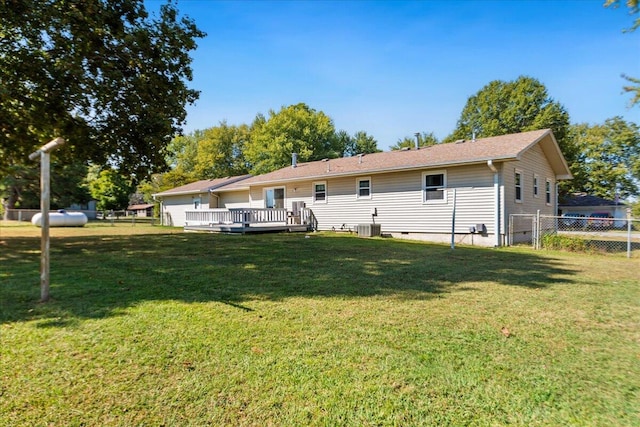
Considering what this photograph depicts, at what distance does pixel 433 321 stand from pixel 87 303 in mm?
4040

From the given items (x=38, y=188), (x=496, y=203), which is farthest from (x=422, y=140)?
(x=38, y=188)

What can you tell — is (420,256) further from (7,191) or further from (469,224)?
(7,191)

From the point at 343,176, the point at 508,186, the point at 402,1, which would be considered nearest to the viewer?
the point at 402,1

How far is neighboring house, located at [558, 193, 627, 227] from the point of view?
30480 millimetres

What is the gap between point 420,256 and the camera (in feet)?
27.6

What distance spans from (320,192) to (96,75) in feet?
33.3

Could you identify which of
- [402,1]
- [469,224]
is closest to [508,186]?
[469,224]

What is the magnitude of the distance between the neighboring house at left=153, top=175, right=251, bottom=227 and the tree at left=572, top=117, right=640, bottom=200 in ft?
103

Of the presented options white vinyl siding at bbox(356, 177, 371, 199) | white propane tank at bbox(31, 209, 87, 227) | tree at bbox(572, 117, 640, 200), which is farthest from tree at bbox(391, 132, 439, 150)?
white propane tank at bbox(31, 209, 87, 227)

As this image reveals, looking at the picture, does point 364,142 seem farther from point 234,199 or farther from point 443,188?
point 443,188

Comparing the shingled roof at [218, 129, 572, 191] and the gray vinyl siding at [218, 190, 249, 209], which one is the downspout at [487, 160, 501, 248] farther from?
the gray vinyl siding at [218, 190, 249, 209]

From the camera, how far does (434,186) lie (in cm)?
1308

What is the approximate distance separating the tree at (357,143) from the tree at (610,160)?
19.9m

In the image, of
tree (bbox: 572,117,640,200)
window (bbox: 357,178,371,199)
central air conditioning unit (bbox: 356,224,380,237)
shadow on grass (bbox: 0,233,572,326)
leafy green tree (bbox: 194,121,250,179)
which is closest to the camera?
shadow on grass (bbox: 0,233,572,326)
